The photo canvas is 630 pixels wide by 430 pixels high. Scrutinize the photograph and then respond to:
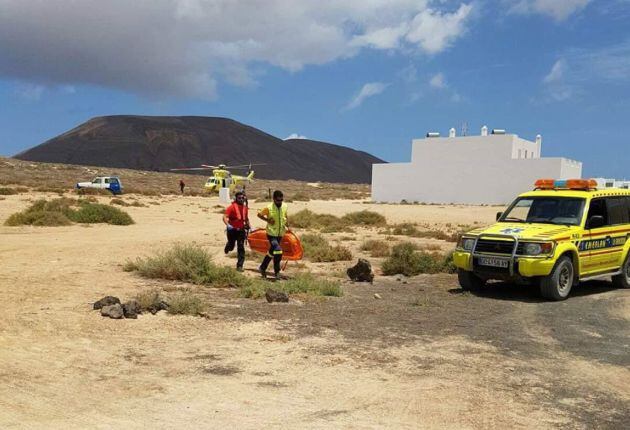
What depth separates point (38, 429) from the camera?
166 inches

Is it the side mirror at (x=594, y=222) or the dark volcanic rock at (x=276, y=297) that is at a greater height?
the side mirror at (x=594, y=222)

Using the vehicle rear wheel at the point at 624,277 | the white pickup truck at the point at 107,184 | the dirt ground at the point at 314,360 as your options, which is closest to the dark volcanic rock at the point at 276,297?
the dirt ground at the point at 314,360

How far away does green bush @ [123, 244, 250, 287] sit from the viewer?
35.7 ft

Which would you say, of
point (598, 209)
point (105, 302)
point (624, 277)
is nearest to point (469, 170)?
point (624, 277)

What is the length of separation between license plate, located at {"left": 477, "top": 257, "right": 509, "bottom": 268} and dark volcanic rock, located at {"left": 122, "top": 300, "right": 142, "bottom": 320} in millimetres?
5935

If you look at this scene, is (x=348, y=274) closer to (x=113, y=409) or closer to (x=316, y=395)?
(x=316, y=395)

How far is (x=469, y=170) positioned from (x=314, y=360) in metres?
46.9

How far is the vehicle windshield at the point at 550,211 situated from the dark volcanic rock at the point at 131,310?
7.20 meters

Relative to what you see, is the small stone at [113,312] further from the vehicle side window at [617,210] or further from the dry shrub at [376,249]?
the dry shrub at [376,249]

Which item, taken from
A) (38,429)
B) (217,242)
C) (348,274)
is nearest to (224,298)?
(348,274)

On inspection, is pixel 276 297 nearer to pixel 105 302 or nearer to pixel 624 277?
pixel 105 302

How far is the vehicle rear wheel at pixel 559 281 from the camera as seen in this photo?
10.0 m

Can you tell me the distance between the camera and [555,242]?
32.5 ft

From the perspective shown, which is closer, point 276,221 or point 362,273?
point 276,221
